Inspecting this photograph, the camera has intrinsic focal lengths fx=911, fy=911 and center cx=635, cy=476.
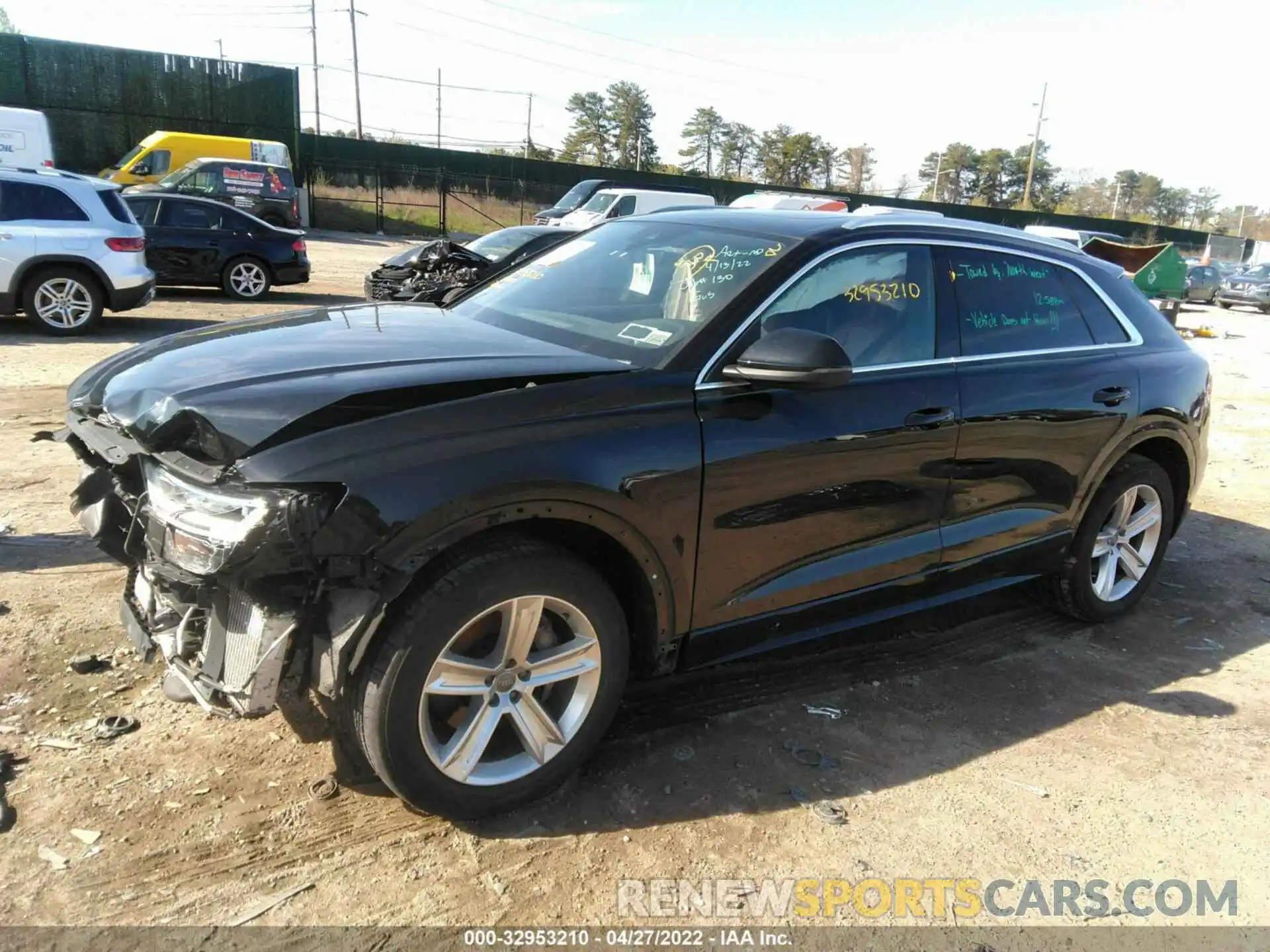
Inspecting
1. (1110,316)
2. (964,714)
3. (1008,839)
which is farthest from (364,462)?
(1110,316)

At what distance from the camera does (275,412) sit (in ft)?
8.13

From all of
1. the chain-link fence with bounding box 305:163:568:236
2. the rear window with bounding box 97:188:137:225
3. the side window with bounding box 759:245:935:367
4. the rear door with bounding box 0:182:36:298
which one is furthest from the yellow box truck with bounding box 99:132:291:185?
the side window with bounding box 759:245:935:367

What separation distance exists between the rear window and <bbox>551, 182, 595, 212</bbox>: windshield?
50.2 feet

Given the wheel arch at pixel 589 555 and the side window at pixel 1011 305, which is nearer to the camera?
the wheel arch at pixel 589 555

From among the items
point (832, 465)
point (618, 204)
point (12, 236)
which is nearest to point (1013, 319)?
point (832, 465)

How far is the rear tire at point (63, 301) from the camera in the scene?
32.8 ft

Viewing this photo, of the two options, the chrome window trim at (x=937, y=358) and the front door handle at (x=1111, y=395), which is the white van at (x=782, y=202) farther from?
the front door handle at (x=1111, y=395)

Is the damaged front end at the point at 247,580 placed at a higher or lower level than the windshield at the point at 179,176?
lower

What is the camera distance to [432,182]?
111 feet

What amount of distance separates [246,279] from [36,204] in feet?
12.6

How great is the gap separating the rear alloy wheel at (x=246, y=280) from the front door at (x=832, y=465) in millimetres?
12352

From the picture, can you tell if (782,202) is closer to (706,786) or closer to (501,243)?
(501,243)

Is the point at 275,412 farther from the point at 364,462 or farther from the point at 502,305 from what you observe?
the point at 502,305

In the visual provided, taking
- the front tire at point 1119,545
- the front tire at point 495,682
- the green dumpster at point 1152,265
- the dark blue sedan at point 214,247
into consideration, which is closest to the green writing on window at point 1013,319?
the front tire at point 1119,545
